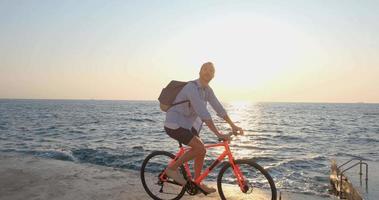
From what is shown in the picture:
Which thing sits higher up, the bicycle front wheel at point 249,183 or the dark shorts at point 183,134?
the dark shorts at point 183,134

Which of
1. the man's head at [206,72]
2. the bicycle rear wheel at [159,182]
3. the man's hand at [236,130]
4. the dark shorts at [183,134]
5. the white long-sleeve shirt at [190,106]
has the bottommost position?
the bicycle rear wheel at [159,182]

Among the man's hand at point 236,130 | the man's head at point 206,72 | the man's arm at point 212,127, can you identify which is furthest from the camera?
the man's head at point 206,72

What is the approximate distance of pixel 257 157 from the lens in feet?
69.0

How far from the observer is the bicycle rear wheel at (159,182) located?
6570 millimetres


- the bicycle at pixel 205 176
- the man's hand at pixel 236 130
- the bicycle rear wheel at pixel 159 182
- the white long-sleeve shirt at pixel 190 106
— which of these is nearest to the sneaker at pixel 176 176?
the bicycle at pixel 205 176

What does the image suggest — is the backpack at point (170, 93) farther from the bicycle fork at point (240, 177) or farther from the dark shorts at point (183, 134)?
the bicycle fork at point (240, 177)

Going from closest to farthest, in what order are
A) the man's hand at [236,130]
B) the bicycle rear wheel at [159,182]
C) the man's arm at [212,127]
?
1. the man's arm at [212,127]
2. the man's hand at [236,130]
3. the bicycle rear wheel at [159,182]

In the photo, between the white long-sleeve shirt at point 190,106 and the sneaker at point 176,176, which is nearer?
the white long-sleeve shirt at point 190,106

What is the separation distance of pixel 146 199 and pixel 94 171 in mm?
2772

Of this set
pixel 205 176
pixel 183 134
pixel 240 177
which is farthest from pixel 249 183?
pixel 183 134

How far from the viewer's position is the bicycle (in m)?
5.79

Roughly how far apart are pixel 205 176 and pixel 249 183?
0.70m

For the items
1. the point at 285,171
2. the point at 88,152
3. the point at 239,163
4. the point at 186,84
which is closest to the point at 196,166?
the point at 239,163

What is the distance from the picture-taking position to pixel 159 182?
21.8ft
